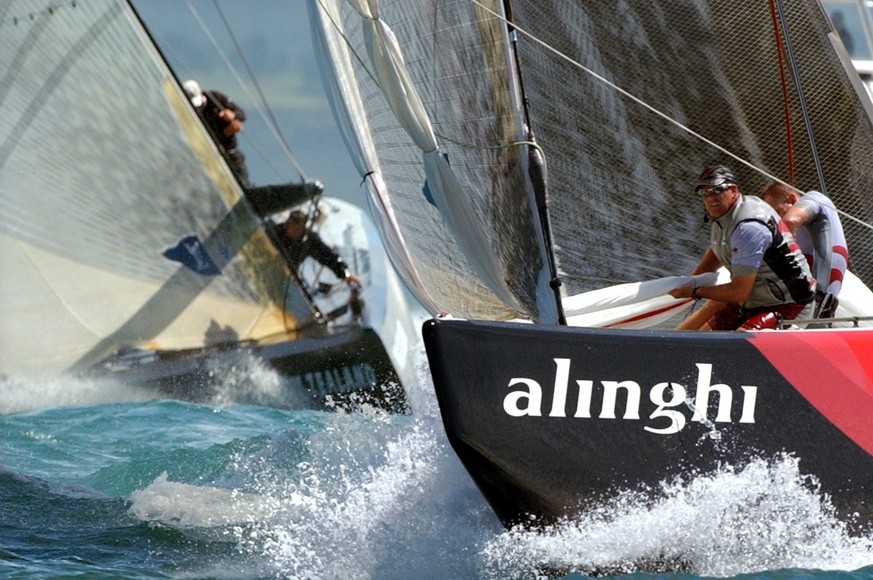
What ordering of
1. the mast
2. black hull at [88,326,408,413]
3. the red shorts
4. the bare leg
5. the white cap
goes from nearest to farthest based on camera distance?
the mast < the red shorts < the bare leg < black hull at [88,326,408,413] < the white cap

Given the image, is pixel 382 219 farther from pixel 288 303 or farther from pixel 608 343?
pixel 288 303

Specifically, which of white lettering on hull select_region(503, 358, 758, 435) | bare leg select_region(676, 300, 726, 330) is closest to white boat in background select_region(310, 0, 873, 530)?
white lettering on hull select_region(503, 358, 758, 435)

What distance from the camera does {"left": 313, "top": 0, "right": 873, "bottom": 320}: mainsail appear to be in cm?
498

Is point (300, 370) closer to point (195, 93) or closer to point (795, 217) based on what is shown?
point (195, 93)

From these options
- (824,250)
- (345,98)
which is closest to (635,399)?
(824,250)

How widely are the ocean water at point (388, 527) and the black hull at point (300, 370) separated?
332 cm

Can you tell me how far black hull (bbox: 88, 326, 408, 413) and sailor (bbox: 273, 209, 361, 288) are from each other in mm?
482

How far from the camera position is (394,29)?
5004 mm

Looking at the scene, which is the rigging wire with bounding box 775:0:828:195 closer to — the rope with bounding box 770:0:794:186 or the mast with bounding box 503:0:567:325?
the rope with bounding box 770:0:794:186

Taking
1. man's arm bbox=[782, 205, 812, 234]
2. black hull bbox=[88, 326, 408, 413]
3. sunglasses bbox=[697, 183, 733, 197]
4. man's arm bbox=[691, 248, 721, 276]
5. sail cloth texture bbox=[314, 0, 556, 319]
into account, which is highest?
sail cloth texture bbox=[314, 0, 556, 319]

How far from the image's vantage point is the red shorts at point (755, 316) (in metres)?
4.46

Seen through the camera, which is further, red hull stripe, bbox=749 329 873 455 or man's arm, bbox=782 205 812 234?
man's arm, bbox=782 205 812 234

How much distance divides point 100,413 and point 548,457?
482cm

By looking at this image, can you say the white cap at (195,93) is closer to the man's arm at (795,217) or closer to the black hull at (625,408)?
the man's arm at (795,217)
